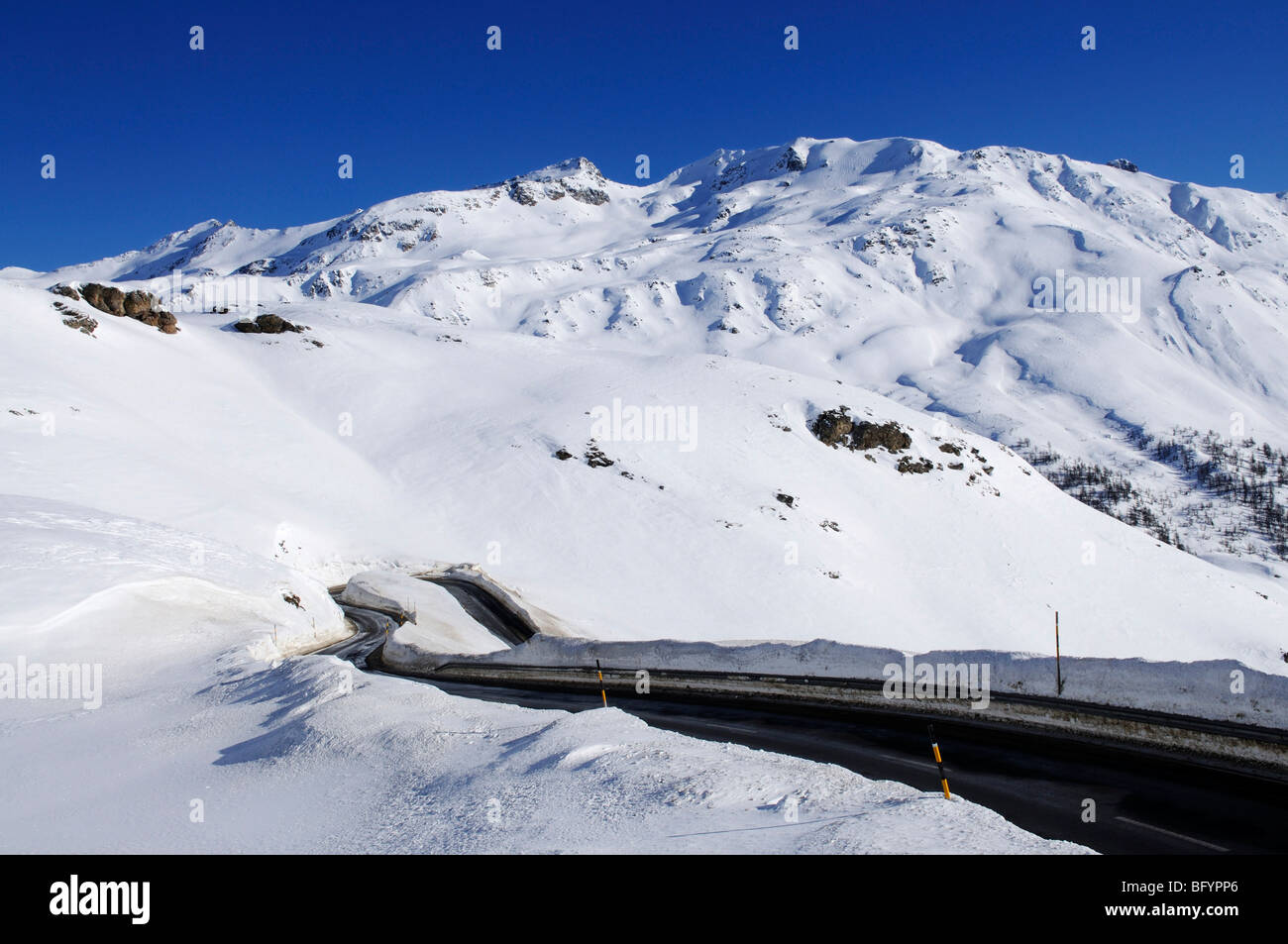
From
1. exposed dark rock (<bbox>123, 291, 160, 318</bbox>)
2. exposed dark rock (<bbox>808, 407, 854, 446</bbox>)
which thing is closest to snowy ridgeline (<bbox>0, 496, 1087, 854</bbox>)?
exposed dark rock (<bbox>808, 407, 854, 446</bbox>)

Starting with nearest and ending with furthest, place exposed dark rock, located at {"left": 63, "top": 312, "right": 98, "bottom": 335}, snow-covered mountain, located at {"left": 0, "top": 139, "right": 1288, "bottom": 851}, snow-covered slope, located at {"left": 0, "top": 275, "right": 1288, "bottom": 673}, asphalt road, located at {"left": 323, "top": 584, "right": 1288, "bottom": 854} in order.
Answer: asphalt road, located at {"left": 323, "top": 584, "right": 1288, "bottom": 854}
snow-covered mountain, located at {"left": 0, "top": 139, "right": 1288, "bottom": 851}
snow-covered slope, located at {"left": 0, "top": 275, "right": 1288, "bottom": 673}
exposed dark rock, located at {"left": 63, "top": 312, "right": 98, "bottom": 335}

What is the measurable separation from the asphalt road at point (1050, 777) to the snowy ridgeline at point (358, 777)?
6.31ft

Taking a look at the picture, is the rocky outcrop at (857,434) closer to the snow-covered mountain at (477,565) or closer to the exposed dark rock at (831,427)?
the exposed dark rock at (831,427)

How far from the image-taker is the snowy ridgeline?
8.41 meters

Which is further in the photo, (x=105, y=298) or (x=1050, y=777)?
(x=105, y=298)

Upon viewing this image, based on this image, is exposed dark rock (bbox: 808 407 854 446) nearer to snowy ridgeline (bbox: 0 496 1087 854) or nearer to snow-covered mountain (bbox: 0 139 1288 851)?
snow-covered mountain (bbox: 0 139 1288 851)

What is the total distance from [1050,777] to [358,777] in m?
10.5

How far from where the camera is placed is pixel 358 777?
36.9 ft

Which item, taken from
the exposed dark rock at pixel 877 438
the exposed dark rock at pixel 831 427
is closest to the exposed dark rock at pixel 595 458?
the exposed dark rock at pixel 831 427

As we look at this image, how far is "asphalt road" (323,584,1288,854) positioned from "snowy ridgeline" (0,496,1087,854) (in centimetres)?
192

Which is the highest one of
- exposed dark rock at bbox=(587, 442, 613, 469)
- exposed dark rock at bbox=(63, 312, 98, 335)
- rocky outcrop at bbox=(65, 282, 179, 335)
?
rocky outcrop at bbox=(65, 282, 179, 335)

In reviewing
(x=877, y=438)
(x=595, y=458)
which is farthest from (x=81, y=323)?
(x=877, y=438)

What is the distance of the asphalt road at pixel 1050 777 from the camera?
927 cm

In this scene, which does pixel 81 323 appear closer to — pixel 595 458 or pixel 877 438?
pixel 595 458
